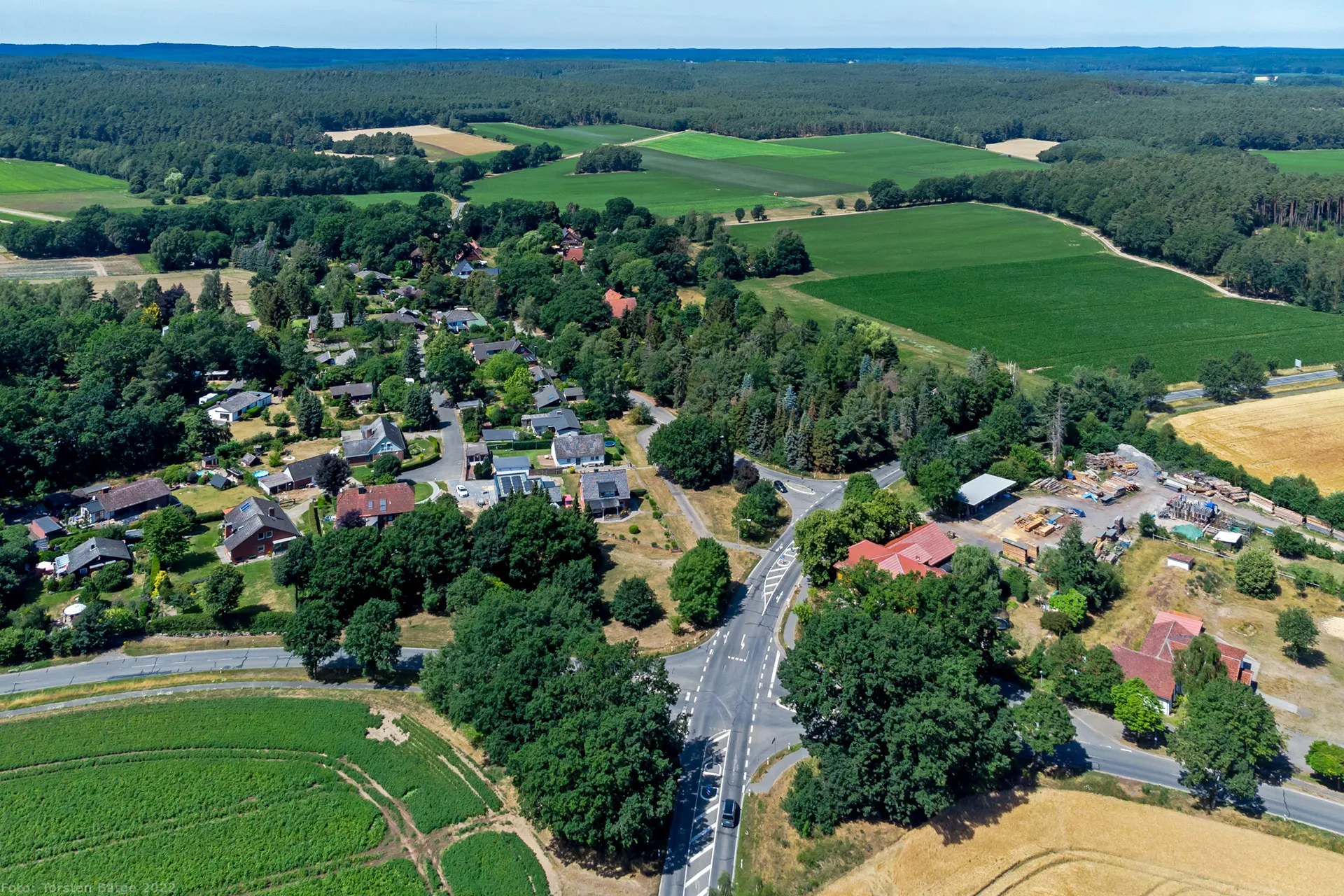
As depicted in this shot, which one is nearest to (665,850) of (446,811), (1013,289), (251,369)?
(446,811)

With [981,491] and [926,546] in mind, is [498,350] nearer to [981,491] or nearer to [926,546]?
[981,491]

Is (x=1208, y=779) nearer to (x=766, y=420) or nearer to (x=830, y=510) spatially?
(x=830, y=510)

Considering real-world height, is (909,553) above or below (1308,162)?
below

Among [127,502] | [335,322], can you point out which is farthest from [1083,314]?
[127,502]

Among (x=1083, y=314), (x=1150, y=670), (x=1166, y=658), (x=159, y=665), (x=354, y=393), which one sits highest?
(x=1083, y=314)

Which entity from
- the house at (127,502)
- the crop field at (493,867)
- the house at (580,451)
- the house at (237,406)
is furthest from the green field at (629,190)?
the crop field at (493,867)

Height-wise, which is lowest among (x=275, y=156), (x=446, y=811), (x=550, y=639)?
(x=446, y=811)
